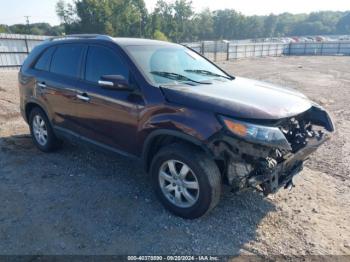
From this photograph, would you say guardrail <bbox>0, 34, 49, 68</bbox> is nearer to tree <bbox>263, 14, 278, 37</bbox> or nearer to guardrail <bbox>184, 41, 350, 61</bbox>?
guardrail <bbox>184, 41, 350, 61</bbox>

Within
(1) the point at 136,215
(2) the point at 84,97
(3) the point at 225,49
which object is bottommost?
(1) the point at 136,215

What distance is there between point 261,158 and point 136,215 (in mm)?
1496

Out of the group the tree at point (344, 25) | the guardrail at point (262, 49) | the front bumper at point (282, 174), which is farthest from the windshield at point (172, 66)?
the tree at point (344, 25)

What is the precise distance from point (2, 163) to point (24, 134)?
1516 mm

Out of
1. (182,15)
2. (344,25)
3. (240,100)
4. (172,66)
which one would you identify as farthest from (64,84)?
(344,25)

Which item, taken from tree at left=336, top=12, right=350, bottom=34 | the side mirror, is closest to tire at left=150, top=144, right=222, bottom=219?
the side mirror

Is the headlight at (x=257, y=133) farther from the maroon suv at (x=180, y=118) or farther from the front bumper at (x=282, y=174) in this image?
the front bumper at (x=282, y=174)

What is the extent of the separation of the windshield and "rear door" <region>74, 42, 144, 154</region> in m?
0.23

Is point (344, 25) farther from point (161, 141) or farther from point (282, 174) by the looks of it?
point (161, 141)

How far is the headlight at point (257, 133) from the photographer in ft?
9.14

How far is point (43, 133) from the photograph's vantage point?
513 centimetres

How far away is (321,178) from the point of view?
4.45 m

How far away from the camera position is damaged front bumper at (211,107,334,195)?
285 centimetres

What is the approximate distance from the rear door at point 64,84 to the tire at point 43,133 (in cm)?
31
